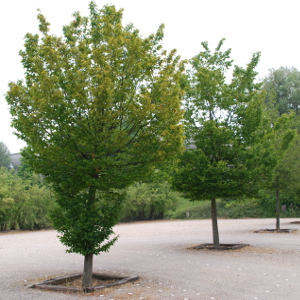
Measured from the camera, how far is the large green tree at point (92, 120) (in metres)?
6.93

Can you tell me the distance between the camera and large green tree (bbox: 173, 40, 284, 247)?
11594mm

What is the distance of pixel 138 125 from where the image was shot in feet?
24.3

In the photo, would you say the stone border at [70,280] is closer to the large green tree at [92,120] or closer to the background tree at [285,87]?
the large green tree at [92,120]

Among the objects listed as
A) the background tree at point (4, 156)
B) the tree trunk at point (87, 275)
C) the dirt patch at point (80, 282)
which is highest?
the background tree at point (4, 156)

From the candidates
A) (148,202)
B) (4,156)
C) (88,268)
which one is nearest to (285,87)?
(148,202)

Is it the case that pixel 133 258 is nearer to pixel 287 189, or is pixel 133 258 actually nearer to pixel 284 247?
pixel 284 247

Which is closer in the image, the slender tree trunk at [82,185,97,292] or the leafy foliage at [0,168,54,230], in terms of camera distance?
the slender tree trunk at [82,185,97,292]

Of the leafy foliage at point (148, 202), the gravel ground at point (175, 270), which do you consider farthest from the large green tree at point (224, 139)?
the leafy foliage at point (148, 202)

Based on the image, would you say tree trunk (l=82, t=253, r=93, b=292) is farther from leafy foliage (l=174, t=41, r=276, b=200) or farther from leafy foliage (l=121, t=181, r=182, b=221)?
leafy foliage (l=121, t=181, r=182, b=221)

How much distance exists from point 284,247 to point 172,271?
5506mm

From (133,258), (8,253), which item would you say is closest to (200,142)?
(133,258)

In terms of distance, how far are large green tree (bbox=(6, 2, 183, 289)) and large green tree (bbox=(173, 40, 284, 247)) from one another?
14.2 feet

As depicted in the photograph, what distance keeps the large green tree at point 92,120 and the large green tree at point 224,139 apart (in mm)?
4327

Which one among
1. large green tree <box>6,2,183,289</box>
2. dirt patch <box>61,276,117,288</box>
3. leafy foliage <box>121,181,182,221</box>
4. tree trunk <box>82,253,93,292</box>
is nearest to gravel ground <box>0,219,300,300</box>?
tree trunk <box>82,253,93,292</box>
